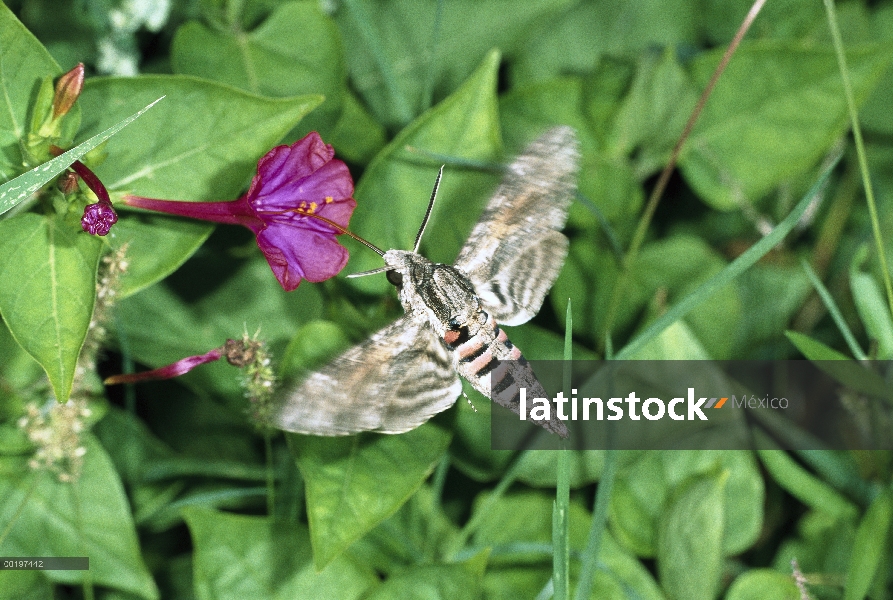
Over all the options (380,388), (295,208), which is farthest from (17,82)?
(380,388)

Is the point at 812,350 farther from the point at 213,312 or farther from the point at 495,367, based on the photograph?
the point at 213,312

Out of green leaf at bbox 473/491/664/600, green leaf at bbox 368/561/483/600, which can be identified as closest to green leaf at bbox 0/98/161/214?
green leaf at bbox 368/561/483/600

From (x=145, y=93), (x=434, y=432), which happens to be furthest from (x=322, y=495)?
(x=145, y=93)

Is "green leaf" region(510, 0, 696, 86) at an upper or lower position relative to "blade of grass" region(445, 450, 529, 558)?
upper

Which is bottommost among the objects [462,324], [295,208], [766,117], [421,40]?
[462,324]

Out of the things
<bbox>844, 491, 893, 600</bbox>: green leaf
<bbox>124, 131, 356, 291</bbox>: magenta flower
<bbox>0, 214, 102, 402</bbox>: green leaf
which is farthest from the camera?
<bbox>844, 491, 893, 600</bbox>: green leaf

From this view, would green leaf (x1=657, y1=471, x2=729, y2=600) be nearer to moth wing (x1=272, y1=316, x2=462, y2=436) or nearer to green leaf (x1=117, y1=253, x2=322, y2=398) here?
moth wing (x1=272, y1=316, x2=462, y2=436)

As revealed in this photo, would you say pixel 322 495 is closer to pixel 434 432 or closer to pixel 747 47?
pixel 434 432
